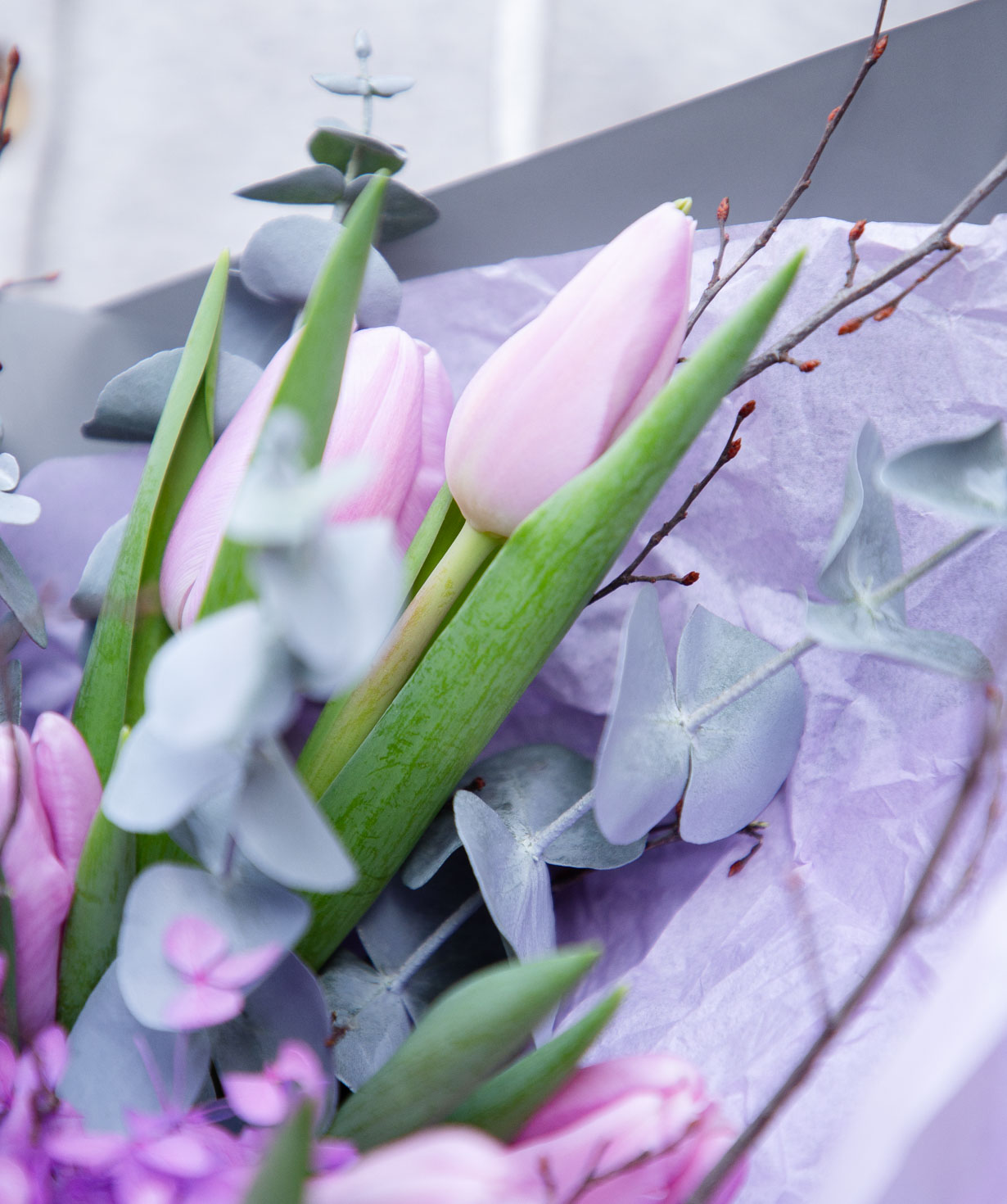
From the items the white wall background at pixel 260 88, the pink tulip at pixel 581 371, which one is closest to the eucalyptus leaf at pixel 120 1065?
the pink tulip at pixel 581 371

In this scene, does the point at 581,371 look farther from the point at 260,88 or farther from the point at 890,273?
the point at 260,88

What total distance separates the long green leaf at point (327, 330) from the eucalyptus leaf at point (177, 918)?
5 cm

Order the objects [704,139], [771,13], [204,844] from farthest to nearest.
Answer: [771,13] → [704,139] → [204,844]

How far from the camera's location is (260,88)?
1.39 ft

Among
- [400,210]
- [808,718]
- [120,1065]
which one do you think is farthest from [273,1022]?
[400,210]

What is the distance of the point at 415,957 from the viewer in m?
0.21

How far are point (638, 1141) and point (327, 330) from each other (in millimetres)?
120

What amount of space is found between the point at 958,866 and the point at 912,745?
0.03 meters

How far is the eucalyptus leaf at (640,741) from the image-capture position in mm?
171

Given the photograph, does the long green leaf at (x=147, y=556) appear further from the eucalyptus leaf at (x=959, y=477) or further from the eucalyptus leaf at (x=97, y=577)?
the eucalyptus leaf at (x=959, y=477)

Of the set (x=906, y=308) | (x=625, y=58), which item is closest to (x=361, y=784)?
(x=906, y=308)

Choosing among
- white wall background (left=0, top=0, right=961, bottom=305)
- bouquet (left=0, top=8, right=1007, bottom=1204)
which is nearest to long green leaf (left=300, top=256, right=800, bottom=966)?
bouquet (left=0, top=8, right=1007, bottom=1204)

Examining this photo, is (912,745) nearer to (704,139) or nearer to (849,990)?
(849,990)

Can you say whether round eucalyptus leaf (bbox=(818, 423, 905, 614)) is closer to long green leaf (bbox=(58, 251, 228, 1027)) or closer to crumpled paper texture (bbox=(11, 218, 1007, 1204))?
crumpled paper texture (bbox=(11, 218, 1007, 1204))
